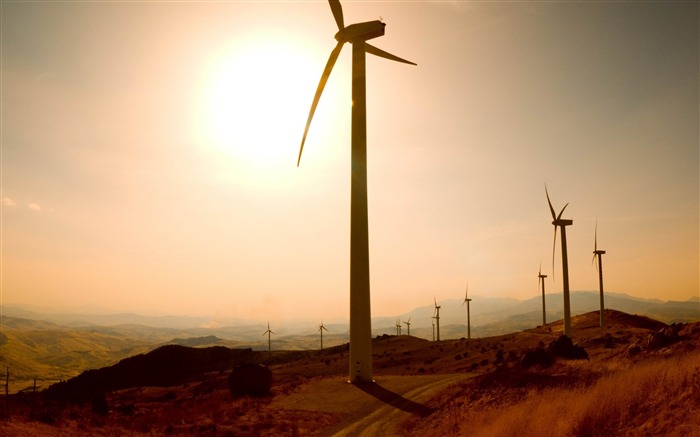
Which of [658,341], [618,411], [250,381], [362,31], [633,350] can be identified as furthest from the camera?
[362,31]

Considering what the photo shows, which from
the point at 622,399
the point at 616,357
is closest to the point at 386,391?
the point at 616,357

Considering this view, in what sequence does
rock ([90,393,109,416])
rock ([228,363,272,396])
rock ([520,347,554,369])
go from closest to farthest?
rock ([520,347,554,369])
rock ([90,393,109,416])
rock ([228,363,272,396])

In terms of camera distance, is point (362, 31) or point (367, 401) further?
point (362, 31)

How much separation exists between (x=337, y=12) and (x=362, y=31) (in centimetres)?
321

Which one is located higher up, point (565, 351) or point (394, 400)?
point (565, 351)

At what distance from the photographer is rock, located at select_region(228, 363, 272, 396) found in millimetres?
40000

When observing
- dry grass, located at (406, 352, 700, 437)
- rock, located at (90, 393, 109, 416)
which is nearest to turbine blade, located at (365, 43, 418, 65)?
dry grass, located at (406, 352, 700, 437)

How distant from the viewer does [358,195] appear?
3975 cm

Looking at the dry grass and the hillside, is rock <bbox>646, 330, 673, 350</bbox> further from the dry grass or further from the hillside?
the dry grass

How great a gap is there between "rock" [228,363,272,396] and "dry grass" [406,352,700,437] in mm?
20996

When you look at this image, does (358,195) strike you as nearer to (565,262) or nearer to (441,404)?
(441,404)

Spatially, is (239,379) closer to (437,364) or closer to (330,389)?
(330,389)

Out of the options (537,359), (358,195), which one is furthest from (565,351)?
(358,195)

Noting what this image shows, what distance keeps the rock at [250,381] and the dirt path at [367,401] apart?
3.12 metres
